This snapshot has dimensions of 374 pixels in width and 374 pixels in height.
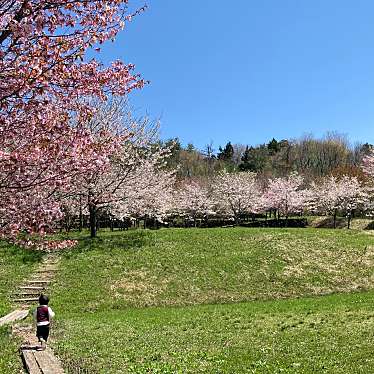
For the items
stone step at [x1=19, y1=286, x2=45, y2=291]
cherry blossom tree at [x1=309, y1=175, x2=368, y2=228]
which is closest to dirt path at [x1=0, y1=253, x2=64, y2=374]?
stone step at [x1=19, y1=286, x2=45, y2=291]

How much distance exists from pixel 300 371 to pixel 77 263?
17620 millimetres

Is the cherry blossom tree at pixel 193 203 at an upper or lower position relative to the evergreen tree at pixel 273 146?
lower

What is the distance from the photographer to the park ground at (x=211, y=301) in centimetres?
1099

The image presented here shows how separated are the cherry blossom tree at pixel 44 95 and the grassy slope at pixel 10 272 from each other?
15.9 feet

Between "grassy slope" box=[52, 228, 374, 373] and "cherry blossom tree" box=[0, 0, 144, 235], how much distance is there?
14.6 feet

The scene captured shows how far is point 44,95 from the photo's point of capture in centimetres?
756

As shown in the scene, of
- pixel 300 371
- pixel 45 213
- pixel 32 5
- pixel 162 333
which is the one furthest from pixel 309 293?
pixel 32 5

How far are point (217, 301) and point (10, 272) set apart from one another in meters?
11.2

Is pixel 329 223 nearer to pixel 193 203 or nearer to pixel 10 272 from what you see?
pixel 193 203

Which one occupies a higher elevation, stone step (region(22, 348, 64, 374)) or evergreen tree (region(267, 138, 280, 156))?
evergreen tree (region(267, 138, 280, 156))

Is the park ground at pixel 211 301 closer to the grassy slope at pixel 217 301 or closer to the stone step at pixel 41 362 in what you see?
the grassy slope at pixel 217 301

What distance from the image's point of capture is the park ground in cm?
1099

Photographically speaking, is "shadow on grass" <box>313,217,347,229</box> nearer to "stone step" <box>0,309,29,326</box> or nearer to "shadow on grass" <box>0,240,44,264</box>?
"shadow on grass" <box>0,240,44,264</box>

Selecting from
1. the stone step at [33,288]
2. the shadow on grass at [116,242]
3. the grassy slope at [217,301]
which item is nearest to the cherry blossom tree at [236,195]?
the grassy slope at [217,301]
